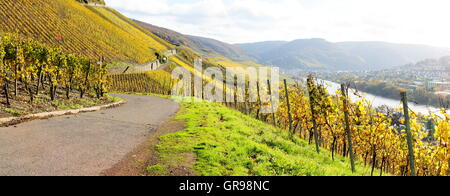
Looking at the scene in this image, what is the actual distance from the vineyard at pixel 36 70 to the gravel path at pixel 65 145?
4609 millimetres

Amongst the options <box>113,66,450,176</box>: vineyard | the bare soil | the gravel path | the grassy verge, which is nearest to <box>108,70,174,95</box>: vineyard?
<box>113,66,450,176</box>: vineyard

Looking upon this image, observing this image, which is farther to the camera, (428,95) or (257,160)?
(428,95)

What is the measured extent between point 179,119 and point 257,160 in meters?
10.4

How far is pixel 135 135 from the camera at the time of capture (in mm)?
13648

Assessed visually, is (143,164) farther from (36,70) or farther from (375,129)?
(36,70)

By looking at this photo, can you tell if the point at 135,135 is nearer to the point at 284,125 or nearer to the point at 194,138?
the point at 194,138

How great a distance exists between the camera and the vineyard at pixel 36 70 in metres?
17.1

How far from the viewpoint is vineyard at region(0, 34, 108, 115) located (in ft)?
56.2

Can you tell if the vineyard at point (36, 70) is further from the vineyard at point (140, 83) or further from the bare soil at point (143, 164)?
the vineyard at point (140, 83)

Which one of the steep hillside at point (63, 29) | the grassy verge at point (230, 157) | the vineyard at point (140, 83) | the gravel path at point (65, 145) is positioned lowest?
the grassy verge at point (230, 157)

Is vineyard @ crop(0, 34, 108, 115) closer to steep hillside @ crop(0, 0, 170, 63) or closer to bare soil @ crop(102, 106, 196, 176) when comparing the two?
bare soil @ crop(102, 106, 196, 176)

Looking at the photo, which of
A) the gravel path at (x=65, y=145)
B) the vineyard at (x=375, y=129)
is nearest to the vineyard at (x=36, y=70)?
the gravel path at (x=65, y=145)

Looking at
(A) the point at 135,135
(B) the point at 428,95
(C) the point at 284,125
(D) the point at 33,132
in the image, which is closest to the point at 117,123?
(A) the point at 135,135

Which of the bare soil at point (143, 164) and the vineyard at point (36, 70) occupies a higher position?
the vineyard at point (36, 70)
